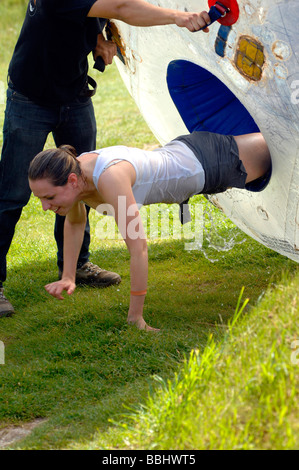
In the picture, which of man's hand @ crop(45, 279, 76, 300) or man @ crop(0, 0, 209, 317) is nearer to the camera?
man's hand @ crop(45, 279, 76, 300)

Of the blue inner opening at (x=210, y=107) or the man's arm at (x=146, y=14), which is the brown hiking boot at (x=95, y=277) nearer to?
the blue inner opening at (x=210, y=107)

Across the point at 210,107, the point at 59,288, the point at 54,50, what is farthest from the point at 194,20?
the point at 59,288

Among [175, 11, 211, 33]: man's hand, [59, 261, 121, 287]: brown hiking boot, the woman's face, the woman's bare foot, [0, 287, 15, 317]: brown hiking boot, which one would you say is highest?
[175, 11, 211, 33]: man's hand

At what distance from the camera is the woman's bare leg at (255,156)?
3871 mm

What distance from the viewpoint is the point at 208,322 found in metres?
4.09

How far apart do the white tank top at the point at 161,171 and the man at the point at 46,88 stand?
2.43ft

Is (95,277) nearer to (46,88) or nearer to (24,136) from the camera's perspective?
(24,136)

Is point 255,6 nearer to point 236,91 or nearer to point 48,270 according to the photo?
point 236,91

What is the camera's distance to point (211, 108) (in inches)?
188

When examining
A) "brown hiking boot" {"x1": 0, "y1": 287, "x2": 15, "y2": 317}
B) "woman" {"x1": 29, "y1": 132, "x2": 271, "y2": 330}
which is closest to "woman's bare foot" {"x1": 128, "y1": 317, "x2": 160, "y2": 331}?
"woman" {"x1": 29, "y1": 132, "x2": 271, "y2": 330}

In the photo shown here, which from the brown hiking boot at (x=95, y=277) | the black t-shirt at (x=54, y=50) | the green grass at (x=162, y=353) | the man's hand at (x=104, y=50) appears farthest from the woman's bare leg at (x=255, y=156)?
the brown hiking boot at (x=95, y=277)

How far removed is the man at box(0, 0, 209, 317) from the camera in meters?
3.95

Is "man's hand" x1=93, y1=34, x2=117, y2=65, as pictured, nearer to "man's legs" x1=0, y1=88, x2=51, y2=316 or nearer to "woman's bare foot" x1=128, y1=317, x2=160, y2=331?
"man's legs" x1=0, y1=88, x2=51, y2=316

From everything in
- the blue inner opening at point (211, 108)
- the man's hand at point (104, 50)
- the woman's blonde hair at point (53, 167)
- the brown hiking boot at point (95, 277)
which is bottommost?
the brown hiking boot at point (95, 277)
